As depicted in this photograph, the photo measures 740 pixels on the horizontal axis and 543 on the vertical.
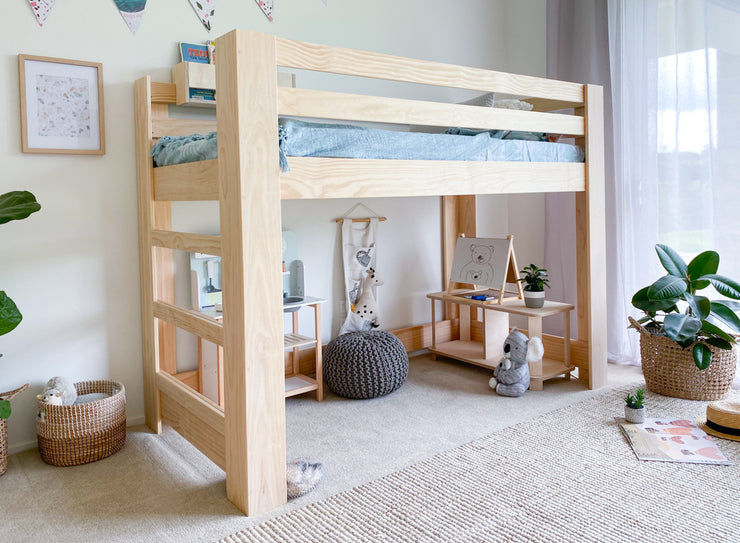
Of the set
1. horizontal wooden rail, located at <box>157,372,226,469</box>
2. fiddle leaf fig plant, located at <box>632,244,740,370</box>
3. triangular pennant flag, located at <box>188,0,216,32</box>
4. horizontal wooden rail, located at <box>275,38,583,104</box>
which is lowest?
horizontal wooden rail, located at <box>157,372,226,469</box>

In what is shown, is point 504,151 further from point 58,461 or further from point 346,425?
point 58,461

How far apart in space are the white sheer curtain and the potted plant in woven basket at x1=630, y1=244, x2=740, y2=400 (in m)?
0.37

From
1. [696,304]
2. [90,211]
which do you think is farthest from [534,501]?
[90,211]

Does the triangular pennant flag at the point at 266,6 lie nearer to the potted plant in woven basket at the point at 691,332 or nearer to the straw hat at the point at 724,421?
the potted plant in woven basket at the point at 691,332

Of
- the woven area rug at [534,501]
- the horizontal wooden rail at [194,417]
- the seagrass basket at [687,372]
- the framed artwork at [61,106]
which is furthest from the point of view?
the seagrass basket at [687,372]

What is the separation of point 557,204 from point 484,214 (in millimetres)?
431

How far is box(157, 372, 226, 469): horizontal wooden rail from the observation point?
1.91 m

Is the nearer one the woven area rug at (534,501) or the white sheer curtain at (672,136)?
the woven area rug at (534,501)

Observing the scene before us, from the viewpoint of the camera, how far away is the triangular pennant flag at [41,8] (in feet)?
7.01

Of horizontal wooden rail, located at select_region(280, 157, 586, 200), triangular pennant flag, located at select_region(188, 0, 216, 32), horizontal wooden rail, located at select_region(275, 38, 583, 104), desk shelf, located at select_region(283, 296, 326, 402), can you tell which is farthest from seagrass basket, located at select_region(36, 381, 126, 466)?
triangular pennant flag, located at select_region(188, 0, 216, 32)

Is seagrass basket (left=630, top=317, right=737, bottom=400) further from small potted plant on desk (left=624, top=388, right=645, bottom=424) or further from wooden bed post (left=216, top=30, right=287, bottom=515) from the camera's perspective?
wooden bed post (left=216, top=30, right=287, bottom=515)

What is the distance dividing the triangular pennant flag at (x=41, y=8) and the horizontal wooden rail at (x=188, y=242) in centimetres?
80

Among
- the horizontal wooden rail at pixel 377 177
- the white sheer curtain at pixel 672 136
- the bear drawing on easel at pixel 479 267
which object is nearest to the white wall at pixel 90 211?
the horizontal wooden rail at pixel 377 177

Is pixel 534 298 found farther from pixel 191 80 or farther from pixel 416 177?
pixel 191 80
